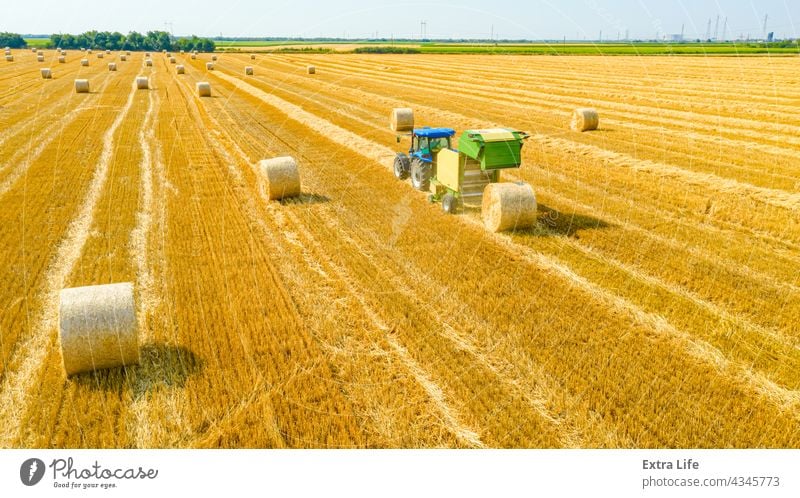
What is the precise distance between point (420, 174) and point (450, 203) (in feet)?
6.98

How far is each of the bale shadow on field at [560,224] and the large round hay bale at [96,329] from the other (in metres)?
8.10

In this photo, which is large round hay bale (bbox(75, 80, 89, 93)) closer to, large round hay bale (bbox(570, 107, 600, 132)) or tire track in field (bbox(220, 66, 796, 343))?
large round hay bale (bbox(570, 107, 600, 132))

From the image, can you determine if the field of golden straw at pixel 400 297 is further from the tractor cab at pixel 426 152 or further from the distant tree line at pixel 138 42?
the distant tree line at pixel 138 42

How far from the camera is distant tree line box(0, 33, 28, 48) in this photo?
9375 centimetres

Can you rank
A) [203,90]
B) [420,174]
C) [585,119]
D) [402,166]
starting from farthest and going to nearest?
[203,90] → [585,119] → [402,166] → [420,174]

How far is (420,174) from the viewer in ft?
50.1

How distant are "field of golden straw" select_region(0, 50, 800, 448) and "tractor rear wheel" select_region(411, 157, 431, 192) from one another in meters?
0.36

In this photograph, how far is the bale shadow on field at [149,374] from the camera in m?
6.86

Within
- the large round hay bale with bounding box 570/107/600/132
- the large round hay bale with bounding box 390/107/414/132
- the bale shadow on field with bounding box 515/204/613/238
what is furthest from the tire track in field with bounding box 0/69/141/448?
the large round hay bale with bounding box 570/107/600/132

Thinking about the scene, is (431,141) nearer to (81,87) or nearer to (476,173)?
(476,173)

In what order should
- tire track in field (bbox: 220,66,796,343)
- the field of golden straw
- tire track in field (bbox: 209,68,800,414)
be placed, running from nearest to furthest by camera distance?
the field of golden straw
tire track in field (bbox: 209,68,800,414)
tire track in field (bbox: 220,66,796,343)

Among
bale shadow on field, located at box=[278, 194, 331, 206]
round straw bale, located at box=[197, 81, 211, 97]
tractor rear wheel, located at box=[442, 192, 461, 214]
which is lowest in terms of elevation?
bale shadow on field, located at box=[278, 194, 331, 206]

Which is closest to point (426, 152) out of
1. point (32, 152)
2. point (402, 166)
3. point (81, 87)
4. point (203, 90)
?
point (402, 166)

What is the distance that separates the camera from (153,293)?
30.7 ft
